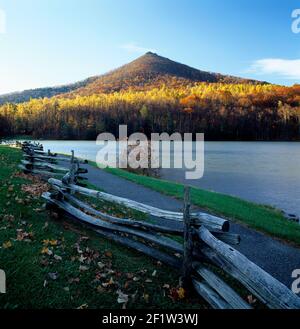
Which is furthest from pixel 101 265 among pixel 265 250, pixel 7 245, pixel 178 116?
pixel 178 116

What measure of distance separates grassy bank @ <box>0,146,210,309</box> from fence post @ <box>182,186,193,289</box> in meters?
0.27

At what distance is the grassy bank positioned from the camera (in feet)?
16.4

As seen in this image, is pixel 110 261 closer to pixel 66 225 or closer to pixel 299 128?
pixel 66 225

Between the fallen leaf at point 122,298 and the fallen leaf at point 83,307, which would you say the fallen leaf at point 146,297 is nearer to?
the fallen leaf at point 122,298

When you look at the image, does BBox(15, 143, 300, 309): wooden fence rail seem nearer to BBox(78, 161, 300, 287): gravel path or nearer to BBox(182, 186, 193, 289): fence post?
BBox(182, 186, 193, 289): fence post

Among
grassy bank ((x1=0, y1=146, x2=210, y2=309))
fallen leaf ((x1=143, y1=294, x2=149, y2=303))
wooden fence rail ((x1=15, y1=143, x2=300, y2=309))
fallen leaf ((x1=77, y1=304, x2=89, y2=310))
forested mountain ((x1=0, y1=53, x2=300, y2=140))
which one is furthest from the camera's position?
forested mountain ((x1=0, y1=53, x2=300, y2=140))

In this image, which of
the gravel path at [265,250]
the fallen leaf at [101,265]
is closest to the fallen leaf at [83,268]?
the fallen leaf at [101,265]

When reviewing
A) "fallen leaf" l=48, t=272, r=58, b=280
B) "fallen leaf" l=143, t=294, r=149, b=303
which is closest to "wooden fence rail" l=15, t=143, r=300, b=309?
"fallen leaf" l=143, t=294, r=149, b=303

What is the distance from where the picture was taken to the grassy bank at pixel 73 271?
4984 mm

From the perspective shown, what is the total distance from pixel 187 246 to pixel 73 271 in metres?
2.10

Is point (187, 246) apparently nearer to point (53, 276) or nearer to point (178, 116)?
point (53, 276)

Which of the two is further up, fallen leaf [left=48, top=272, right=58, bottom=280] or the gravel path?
fallen leaf [left=48, top=272, right=58, bottom=280]

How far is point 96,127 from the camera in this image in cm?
13038
